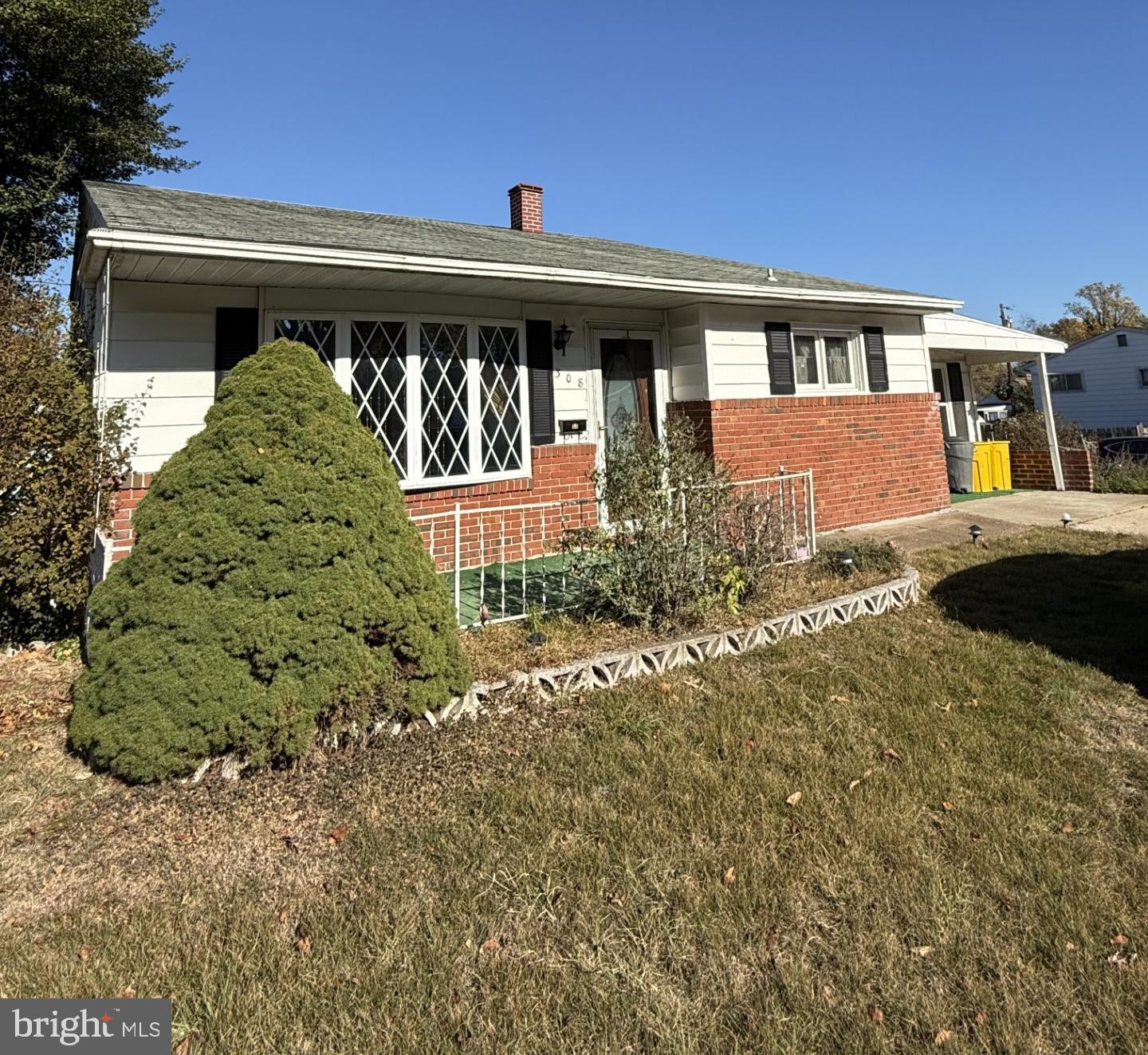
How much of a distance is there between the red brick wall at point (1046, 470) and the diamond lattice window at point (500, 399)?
1066 cm

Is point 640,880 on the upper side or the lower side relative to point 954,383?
lower

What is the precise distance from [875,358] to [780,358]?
1.94 m

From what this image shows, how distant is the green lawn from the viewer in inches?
76.2

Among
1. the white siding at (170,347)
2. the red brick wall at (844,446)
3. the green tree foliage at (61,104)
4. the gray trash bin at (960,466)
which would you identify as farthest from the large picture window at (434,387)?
the green tree foliage at (61,104)

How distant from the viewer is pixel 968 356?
13711 millimetres

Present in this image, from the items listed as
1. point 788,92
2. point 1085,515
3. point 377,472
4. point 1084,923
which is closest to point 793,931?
point 1084,923

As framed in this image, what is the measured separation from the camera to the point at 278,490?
3607mm

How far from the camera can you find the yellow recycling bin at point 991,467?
1245 cm

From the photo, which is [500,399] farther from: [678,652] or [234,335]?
[678,652]

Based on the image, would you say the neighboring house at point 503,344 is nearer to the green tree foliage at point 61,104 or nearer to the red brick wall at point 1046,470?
the red brick wall at point 1046,470

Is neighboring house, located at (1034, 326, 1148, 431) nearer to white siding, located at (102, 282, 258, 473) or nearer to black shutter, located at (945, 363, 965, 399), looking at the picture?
black shutter, located at (945, 363, 965, 399)

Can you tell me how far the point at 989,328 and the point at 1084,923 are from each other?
540 inches

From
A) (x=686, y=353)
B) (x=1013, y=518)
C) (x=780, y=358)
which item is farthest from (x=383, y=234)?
(x=1013, y=518)

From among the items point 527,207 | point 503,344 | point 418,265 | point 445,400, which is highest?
point 527,207
